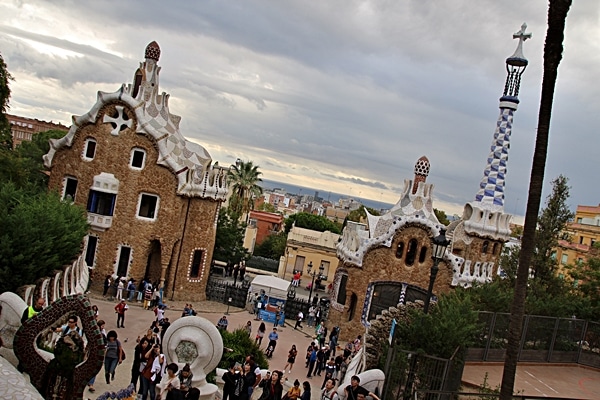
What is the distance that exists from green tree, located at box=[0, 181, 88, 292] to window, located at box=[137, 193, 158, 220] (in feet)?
29.1

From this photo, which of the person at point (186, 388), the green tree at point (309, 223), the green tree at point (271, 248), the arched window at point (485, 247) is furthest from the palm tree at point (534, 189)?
the green tree at point (309, 223)

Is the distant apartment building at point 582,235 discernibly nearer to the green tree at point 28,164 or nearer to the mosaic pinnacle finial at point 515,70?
the mosaic pinnacle finial at point 515,70

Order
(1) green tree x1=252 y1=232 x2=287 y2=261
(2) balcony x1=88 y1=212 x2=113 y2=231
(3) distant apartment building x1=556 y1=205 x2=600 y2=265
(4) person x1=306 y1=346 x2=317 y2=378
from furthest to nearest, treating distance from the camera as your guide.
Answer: (1) green tree x1=252 y1=232 x2=287 y2=261
(3) distant apartment building x1=556 y1=205 x2=600 y2=265
(2) balcony x1=88 y1=212 x2=113 y2=231
(4) person x1=306 y1=346 x2=317 y2=378

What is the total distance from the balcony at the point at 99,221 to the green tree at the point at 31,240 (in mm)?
8231

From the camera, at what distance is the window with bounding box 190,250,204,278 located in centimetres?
3027

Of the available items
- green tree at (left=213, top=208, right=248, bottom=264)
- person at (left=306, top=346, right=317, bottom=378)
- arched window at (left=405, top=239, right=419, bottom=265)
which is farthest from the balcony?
arched window at (left=405, top=239, right=419, bottom=265)

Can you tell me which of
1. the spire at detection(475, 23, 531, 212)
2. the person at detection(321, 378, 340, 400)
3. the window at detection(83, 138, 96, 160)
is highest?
the spire at detection(475, 23, 531, 212)

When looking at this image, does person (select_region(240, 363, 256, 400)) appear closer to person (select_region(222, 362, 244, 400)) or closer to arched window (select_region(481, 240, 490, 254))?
person (select_region(222, 362, 244, 400))

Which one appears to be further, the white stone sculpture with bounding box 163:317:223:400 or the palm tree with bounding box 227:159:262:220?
the palm tree with bounding box 227:159:262:220

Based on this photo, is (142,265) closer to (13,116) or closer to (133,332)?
(133,332)

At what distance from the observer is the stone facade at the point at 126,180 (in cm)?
2744

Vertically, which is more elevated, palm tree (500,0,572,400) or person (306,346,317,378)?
palm tree (500,0,572,400)

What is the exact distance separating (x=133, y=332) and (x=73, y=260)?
3.69 meters

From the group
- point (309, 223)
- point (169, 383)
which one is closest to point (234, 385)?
point (169, 383)
